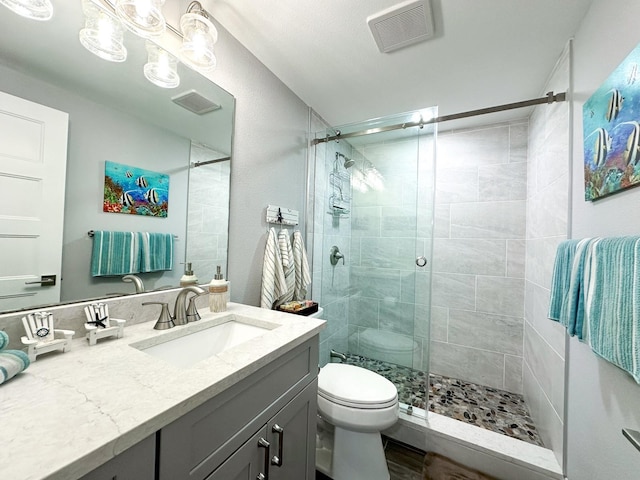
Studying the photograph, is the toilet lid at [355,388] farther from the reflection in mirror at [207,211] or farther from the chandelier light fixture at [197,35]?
the chandelier light fixture at [197,35]

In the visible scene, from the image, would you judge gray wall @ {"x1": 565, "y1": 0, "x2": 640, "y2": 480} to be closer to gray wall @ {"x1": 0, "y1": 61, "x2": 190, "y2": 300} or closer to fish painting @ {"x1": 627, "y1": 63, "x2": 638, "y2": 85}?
fish painting @ {"x1": 627, "y1": 63, "x2": 638, "y2": 85}

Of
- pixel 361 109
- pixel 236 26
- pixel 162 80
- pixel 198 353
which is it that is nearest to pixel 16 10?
pixel 162 80

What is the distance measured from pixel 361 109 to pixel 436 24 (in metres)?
0.86

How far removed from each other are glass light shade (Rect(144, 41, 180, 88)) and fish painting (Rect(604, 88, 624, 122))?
167 centimetres

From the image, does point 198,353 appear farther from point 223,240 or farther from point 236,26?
point 236,26

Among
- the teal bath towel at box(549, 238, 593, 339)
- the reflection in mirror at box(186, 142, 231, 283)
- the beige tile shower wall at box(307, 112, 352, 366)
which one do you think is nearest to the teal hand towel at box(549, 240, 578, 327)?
the teal bath towel at box(549, 238, 593, 339)

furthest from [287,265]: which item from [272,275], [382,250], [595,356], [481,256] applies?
[481,256]

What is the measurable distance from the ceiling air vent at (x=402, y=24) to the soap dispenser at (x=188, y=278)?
4.83ft

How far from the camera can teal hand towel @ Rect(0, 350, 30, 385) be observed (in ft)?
1.73

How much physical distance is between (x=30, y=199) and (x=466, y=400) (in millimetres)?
2692

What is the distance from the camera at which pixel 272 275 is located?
1494 mm

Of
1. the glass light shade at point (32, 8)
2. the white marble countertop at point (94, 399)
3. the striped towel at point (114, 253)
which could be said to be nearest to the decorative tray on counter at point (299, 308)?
the white marble countertop at point (94, 399)

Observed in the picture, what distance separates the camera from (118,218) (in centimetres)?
91

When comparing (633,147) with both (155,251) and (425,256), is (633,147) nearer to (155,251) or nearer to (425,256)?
(425,256)
